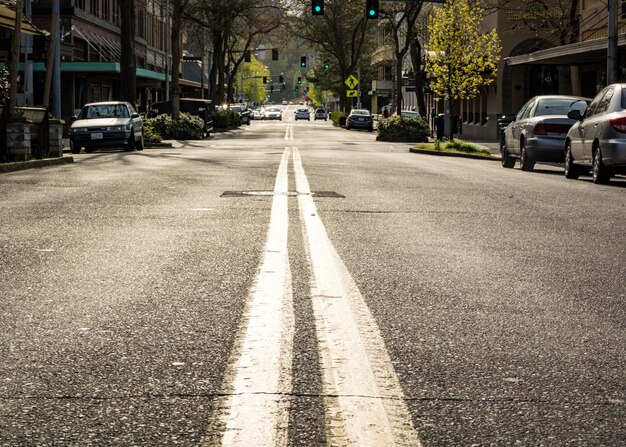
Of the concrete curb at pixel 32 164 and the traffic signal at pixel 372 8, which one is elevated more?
the traffic signal at pixel 372 8

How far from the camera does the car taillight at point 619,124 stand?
19672 millimetres

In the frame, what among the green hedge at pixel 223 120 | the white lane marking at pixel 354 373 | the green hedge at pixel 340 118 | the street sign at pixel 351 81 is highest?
the street sign at pixel 351 81

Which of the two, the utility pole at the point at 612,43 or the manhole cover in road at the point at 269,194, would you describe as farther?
the utility pole at the point at 612,43

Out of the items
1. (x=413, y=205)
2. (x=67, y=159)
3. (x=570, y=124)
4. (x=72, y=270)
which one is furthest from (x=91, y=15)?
(x=72, y=270)

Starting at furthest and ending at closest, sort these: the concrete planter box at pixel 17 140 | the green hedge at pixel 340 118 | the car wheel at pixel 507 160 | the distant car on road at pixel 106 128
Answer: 1. the green hedge at pixel 340 118
2. the distant car on road at pixel 106 128
3. the car wheel at pixel 507 160
4. the concrete planter box at pixel 17 140

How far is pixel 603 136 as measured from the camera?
65.7 ft

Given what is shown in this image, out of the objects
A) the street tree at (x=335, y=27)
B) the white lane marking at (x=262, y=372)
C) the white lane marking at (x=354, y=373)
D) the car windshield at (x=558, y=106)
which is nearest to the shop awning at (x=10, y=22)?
the car windshield at (x=558, y=106)

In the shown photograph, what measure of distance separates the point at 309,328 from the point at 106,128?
97.4 ft

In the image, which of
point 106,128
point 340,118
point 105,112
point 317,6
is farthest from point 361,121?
point 106,128

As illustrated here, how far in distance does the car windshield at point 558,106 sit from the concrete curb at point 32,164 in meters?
10.8

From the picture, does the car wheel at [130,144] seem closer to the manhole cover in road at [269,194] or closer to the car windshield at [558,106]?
the car windshield at [558,106]

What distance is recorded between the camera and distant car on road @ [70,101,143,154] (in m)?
34.5

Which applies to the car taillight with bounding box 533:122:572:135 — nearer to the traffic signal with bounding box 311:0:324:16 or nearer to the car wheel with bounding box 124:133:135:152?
the car wheel with bounding box 124:133:135:152

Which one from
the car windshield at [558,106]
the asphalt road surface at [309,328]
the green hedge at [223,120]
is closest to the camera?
the asphalt road surface at [309,328]
